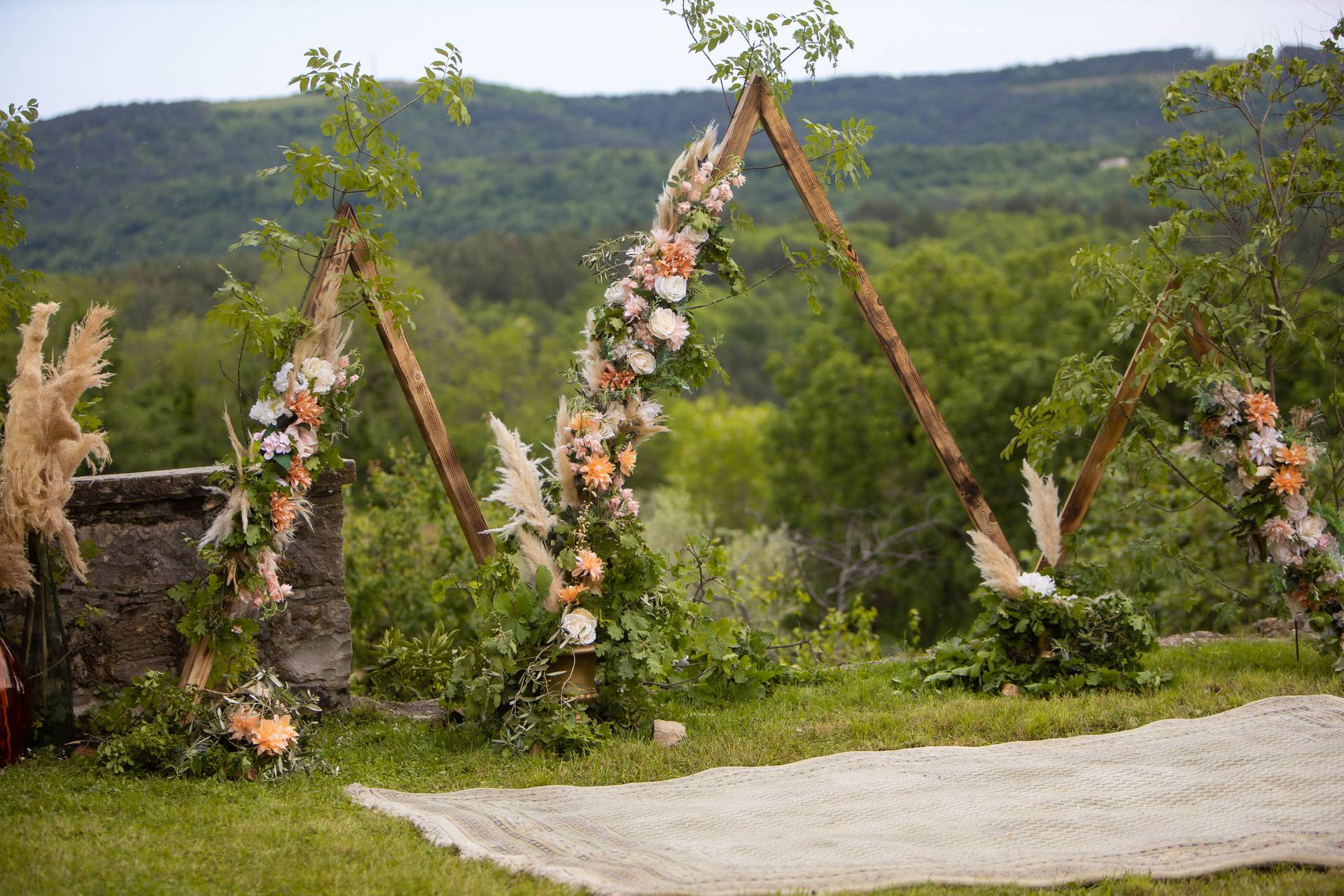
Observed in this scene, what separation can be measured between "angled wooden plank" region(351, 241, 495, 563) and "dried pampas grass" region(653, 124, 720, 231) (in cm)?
121

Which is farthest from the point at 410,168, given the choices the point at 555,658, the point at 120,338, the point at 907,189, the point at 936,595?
the point at 907,189

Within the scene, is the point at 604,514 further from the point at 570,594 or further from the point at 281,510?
the point at 281,510

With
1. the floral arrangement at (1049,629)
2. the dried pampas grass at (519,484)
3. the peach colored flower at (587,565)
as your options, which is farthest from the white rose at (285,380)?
the floral arrangement at (1049,629)

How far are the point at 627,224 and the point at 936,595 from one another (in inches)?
655

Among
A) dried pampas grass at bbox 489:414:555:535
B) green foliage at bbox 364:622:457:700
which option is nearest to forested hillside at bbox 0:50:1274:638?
dried pampas grass at bbox 489:414:555:535

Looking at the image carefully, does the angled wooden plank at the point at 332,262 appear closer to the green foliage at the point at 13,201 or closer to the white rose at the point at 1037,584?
the green foliage at the point at 13,201

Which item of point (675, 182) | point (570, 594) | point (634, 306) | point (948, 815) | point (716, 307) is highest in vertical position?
point (716, 307)

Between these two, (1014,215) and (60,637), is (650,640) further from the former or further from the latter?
(1014,215)

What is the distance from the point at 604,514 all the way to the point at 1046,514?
2.12 m

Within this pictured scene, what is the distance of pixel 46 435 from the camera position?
3941 millimetres

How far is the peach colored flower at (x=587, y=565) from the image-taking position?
4.29 metres

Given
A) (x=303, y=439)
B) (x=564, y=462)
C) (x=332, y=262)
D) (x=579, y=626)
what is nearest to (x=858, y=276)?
(x=564, y=462)

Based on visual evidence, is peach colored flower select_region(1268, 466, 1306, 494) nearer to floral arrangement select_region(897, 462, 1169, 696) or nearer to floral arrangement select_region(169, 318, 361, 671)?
floral arrangement select_region(897, 462, 1169, 696)

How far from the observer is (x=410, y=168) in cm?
450
